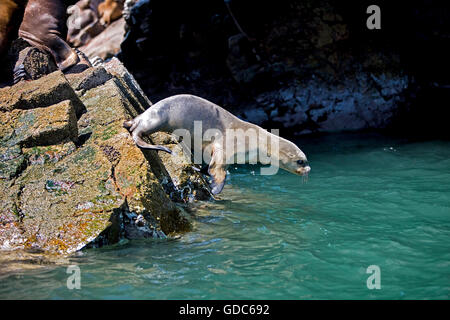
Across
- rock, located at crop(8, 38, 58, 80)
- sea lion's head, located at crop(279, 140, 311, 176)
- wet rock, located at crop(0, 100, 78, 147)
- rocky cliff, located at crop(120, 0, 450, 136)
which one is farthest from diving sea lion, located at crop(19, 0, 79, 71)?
rocky cliff, located at crop(120, 0, 450, 136)

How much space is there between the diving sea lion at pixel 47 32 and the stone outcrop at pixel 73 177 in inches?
66.3

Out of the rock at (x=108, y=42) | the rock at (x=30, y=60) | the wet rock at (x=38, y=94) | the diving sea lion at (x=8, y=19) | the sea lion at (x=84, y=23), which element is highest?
the sea lion at (x=84, y=23)

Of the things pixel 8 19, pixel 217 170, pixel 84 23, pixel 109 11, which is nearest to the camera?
pixel 217 170

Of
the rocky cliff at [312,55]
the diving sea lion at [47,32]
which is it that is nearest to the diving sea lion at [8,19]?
the diving sea lion at [47,32]

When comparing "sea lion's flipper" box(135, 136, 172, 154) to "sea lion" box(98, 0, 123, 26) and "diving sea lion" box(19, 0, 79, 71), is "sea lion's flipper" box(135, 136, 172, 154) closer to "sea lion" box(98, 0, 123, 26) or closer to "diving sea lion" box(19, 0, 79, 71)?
"diving sea lion" box(19, 0, 79, 71)

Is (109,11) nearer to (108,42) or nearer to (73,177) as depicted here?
(108,42)

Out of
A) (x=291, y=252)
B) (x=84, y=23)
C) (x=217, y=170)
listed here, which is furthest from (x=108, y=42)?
(x=291, y=252)

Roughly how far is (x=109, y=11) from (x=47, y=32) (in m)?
11.3

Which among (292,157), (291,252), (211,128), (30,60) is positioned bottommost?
(291,252)

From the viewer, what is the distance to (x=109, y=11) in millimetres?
17047

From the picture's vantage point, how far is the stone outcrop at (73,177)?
11.8 ft

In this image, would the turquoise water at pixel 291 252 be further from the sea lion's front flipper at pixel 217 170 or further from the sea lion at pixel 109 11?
the sea lion at pixel 109 11

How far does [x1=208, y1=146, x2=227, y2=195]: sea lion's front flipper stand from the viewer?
4781mm
